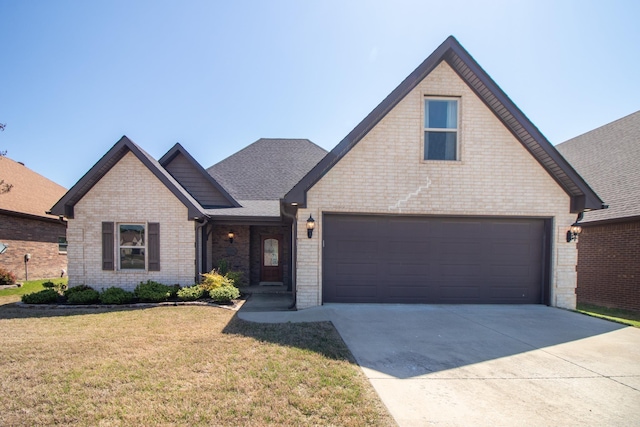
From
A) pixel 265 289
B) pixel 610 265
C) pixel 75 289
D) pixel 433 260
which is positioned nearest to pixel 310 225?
pixel 433 260

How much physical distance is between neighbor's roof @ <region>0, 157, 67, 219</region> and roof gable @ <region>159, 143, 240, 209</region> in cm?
884

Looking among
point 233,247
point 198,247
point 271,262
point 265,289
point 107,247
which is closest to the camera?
point 107,247

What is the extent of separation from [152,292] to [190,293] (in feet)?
3.74

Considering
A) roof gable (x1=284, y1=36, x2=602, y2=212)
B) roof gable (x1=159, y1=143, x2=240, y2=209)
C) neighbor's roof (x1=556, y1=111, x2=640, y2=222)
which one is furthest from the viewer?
roof gable (x1=159, y1=143, x2=240, y2=209)

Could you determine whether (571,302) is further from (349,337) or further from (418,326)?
(349,337)

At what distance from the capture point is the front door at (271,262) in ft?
43.7

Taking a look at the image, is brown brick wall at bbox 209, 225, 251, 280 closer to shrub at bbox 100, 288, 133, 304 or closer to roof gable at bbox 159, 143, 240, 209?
roof gable at bbox 159, 143, 240, 209

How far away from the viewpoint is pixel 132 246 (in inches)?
399

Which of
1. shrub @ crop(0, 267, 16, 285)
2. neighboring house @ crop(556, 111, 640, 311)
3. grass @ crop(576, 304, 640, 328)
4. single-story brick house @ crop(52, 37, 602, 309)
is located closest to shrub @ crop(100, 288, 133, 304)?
single-story brick house @ crop(52, 37, 602, 309)

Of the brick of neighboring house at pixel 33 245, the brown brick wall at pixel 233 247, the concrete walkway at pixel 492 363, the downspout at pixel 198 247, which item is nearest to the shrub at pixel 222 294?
the concrete walkway at pixel 492 363

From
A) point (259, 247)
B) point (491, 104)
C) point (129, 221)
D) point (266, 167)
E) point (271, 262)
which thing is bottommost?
point (271, 262)

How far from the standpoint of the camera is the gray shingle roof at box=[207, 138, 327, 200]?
1389 cm

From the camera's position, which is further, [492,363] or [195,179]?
[195,179]

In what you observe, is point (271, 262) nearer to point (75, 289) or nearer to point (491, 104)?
point (75, 289)
